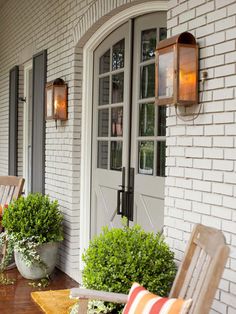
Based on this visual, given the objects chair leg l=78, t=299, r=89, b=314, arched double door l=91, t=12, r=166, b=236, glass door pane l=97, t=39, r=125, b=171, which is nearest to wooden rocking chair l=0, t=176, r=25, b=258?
arched double door l=91, t=12, r=166, b=236

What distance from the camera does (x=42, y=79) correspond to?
5.79 meters

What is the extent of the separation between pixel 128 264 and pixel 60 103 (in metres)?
2.49

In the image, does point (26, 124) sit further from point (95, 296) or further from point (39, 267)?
point (95, 296)

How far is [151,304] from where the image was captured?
2.10 metres

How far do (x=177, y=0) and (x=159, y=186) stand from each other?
1295 millimetres

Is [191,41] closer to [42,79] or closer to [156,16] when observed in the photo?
[156,16]

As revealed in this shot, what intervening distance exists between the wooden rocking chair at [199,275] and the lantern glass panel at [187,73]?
86 cm

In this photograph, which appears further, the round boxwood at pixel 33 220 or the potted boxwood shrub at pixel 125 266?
the round boxwood at pixel 33 220

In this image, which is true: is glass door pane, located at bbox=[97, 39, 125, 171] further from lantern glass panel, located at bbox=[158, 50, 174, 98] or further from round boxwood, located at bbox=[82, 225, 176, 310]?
round boxwood, located at bbox=[82, 225, 176, 310]

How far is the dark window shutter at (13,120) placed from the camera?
7.24m

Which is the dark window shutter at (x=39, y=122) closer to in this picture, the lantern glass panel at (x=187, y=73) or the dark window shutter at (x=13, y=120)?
the dark window shutter at (x=13, y=120)

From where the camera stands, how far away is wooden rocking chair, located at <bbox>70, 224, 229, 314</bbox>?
192 cm

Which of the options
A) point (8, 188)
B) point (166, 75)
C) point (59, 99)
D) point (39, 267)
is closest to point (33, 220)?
point (39, 267)

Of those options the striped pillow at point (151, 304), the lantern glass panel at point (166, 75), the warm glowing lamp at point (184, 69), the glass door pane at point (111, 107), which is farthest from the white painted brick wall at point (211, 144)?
the glass door pane at point (111, 107)
